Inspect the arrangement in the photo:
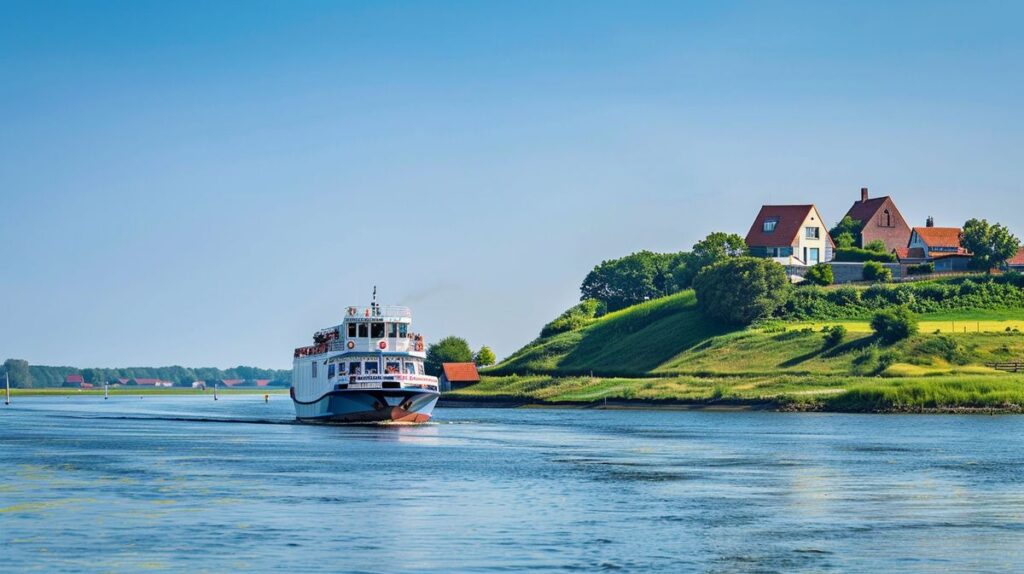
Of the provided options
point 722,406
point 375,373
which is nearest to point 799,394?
A: point 722,406

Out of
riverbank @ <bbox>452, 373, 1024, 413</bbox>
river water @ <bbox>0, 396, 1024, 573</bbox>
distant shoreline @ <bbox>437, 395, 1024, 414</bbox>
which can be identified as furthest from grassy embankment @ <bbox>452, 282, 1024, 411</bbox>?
river water @ <bbox>0, 396, 1024, 573</bbox>

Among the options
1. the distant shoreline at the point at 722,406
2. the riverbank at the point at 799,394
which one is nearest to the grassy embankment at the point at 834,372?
the riverbank at the point at 799,394

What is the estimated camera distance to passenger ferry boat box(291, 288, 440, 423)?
114812mm

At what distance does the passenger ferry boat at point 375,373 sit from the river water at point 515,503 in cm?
1268

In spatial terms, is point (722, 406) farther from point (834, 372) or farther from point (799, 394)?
point (834, 372)

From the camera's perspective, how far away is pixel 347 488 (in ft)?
206

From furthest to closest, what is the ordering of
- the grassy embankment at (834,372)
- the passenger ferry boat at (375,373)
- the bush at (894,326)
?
the bush at (894,326)
the grassy embankment at (834,372)
the passenger ferry boat at (375,373)

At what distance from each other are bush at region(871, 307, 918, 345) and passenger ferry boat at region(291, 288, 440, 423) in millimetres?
69445

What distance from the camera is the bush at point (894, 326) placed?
555 ft

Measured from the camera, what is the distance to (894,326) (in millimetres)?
169250

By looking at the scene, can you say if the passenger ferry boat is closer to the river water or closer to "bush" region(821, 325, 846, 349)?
the river water

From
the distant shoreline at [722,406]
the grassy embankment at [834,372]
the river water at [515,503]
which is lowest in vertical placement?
the river water at [515,503]

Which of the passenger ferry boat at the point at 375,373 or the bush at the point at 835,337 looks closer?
the passenger ferry boat at the point at 375,373

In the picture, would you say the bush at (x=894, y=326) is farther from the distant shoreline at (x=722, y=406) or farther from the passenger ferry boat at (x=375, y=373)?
the passenger ferry boat at (x=375, y=373)
